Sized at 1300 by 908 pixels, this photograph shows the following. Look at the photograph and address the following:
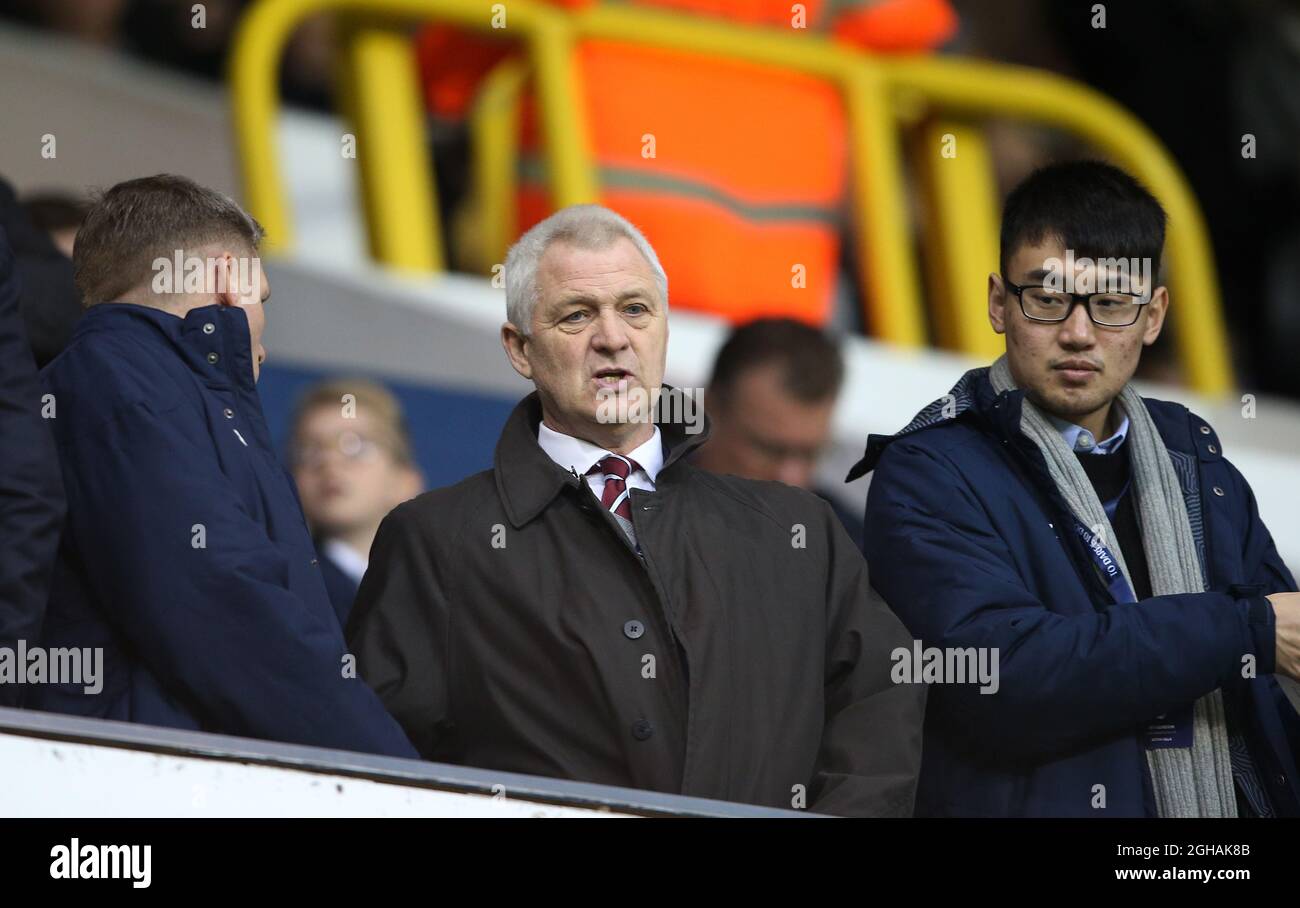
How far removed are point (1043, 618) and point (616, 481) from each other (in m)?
0.56

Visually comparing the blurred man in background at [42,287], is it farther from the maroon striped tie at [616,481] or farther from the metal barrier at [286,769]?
the metal barrier at [286,769]

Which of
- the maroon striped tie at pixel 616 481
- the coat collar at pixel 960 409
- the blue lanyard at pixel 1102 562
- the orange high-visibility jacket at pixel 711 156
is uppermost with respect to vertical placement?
the orange high-visibility jacket at pixel 711 156

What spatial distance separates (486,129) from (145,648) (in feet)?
11.6

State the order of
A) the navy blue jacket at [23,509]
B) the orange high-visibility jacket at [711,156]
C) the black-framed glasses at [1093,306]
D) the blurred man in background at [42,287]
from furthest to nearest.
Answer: the orange high-visibility jacket at [711,156] → the blurred man in background at [42,287] → the black-framed glasses at [1093,306] → the navy blue jacket at [23,509]

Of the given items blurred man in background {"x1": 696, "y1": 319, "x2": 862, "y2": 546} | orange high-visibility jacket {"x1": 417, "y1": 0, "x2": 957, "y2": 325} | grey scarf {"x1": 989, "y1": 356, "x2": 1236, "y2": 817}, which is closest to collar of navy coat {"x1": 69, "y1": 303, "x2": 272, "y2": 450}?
grey scarf {"x1": 989, "y1": 356, "x2": 1236, "y2": 817}

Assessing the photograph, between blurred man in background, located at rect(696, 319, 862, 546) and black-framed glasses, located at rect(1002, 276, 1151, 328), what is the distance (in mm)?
1319

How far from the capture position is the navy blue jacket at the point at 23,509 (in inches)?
102

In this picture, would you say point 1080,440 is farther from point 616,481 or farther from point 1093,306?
point 616,481

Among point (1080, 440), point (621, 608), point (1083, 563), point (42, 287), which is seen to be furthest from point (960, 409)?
point (42, 287)

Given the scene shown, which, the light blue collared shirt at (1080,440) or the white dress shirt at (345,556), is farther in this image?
the white dress shirt at (345,556)

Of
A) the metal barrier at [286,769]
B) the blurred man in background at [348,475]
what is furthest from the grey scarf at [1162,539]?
the blurred man in background at [348,475]

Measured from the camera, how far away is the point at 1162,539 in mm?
2912

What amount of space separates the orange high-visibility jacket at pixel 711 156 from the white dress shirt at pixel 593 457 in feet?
7.14

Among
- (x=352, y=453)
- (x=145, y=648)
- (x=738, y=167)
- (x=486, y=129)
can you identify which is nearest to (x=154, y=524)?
(x=145, y=648)
